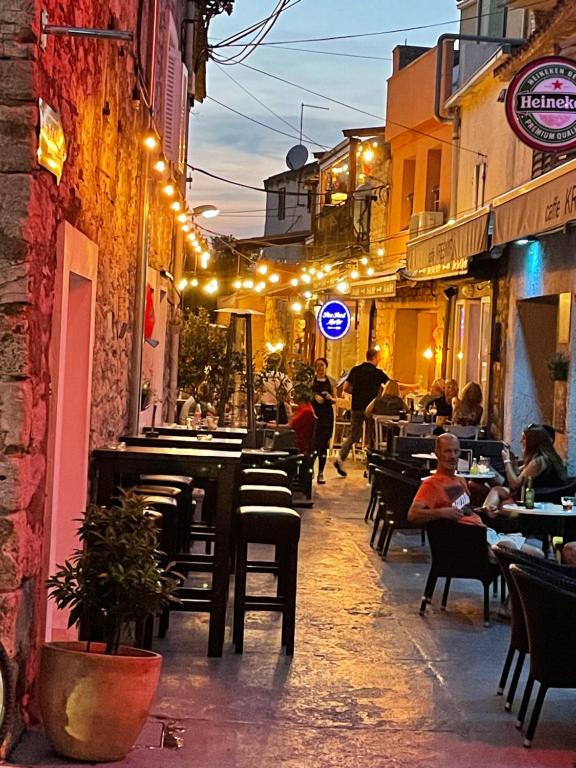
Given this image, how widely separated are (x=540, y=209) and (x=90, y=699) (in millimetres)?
7393

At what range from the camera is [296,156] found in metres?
43.5

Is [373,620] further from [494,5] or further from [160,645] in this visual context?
[494,5]

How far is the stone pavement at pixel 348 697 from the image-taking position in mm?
5867

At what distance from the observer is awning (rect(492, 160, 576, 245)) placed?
10.4m

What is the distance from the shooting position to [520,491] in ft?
34.7

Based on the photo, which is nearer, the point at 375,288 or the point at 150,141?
the point at 150,141

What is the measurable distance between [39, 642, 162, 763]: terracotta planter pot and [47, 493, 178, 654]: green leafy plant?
0.22 metres

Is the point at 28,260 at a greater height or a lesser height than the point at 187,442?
greater

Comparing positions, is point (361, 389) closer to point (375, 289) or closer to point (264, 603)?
point (375, 289)

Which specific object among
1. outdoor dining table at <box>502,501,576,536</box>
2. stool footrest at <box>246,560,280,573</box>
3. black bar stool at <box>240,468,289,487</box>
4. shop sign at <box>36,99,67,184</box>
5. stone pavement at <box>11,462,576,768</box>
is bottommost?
stone pavement at <box>11,462,576,768</box>

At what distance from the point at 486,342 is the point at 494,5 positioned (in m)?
6.04

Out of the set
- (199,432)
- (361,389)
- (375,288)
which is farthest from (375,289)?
(199,432)

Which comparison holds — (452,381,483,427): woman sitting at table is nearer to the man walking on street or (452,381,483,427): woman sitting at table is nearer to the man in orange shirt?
the man walking on street

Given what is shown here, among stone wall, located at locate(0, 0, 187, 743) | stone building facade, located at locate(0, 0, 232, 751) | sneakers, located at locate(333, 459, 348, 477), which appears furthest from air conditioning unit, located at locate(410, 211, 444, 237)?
stone wall, located at locate(0, 0, 187, 743)
